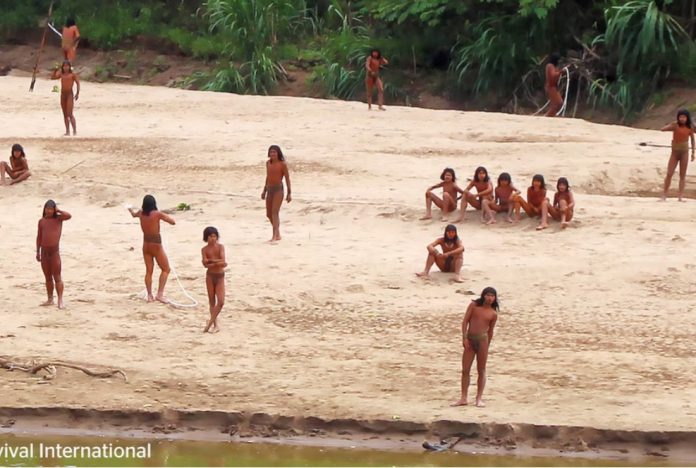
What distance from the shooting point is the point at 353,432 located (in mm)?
12430

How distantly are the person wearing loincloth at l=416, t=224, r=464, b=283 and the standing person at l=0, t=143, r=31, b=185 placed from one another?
673 centimetres

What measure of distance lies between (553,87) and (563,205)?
8654 mm

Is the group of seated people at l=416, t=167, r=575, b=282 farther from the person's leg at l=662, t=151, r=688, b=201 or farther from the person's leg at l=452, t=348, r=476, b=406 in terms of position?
the person's leg at l=452, t=348, r=476, b=406

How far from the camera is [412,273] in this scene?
16.2 m

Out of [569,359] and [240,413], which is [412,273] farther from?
[240,413]

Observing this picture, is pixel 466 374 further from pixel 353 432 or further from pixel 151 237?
pixel 151 237

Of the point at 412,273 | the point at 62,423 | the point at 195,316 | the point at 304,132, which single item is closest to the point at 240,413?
the point at 62,423

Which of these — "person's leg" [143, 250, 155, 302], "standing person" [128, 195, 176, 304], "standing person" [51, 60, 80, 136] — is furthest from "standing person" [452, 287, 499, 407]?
"standing person" [51, 60, 80, 136]

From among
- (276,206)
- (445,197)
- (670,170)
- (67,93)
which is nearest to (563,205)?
(445,197)

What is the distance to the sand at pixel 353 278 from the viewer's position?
13.1 m

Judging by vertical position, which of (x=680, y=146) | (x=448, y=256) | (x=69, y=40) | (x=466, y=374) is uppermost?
(x=69, y=40)

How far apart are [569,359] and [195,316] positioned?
3.56 meters

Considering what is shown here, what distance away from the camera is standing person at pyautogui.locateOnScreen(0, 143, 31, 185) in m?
20.4

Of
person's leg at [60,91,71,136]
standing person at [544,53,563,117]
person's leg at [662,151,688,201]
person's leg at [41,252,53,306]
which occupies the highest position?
standing person at [544,53,563,117]
